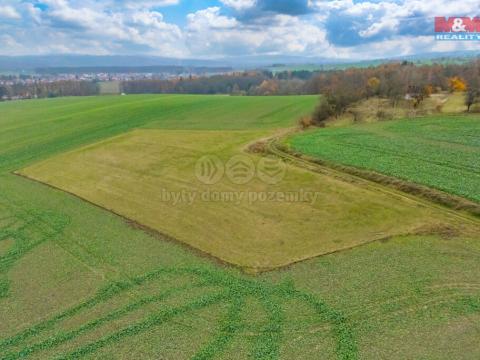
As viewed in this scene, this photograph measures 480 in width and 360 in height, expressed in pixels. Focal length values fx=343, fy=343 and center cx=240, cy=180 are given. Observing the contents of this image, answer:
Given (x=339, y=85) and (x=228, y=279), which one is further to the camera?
(x=339, y=85)

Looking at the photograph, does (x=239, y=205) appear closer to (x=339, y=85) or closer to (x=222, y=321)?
(x=222, y=321)

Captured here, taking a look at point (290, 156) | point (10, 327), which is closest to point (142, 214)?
point (10, 327)

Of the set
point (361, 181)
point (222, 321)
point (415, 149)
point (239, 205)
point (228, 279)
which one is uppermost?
point (415, 149)

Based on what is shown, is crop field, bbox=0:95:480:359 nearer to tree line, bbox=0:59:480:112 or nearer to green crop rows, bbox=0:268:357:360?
green crop rows, bbox=0:268:357:360

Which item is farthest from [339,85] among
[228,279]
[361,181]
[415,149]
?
[228,279]

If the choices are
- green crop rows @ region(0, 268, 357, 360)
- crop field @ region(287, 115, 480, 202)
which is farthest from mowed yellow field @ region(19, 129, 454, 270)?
crop field @ region(287, 115, 480, 202)

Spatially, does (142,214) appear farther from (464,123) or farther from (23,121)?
(23,121)
